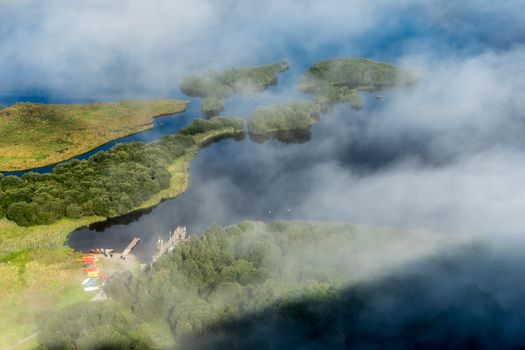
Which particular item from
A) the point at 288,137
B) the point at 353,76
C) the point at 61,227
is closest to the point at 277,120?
the point at 288,137

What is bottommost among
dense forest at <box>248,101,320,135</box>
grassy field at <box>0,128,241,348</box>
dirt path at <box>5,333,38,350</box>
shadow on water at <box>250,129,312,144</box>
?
dirt path at <box>5,333,38,350</box>

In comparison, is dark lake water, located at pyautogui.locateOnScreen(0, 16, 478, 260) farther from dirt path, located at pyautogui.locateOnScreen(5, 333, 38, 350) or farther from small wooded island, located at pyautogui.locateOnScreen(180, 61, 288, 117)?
dirt path, located at pyautogui.locateOnScreen(5, 333, 38, 350)

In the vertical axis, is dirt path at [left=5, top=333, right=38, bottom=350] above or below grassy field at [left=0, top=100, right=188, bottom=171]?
below

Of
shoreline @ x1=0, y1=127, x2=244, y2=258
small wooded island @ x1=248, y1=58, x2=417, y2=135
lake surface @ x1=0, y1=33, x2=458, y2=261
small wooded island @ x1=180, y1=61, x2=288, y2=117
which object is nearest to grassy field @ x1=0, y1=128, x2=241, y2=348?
shoreline @ x1=0, y1=127, x2=244, y2=258

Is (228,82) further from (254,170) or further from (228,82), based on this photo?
(254,170)

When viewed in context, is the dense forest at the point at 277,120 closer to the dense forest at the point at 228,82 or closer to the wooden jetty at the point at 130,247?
the dense forest at the point at 228,82

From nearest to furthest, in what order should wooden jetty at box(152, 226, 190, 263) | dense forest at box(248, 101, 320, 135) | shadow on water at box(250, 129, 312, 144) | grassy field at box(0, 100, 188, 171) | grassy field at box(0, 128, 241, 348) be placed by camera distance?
grassy field at box(0, 128, 241, 348) → wooden jetty at box(152, 226, 190, 263) → grassy field at box(0, 100, 188, 171) → shadow on water at box(250, 129, 312, 144) → dense forest at box(248, 101, 320, 135)

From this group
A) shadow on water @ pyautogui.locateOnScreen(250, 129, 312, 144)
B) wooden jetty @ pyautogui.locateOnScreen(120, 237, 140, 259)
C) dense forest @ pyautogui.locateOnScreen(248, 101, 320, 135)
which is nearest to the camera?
wooden jetty @ pyautogui.locateOnScreen(120, 237, 140, 259)
